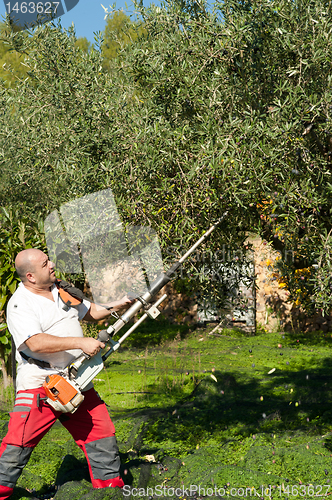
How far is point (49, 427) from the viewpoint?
4.40 m

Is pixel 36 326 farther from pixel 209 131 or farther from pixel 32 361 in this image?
pixel 209 131

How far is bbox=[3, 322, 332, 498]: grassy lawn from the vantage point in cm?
518

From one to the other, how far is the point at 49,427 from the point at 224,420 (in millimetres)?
3518

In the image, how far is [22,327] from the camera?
4215mm

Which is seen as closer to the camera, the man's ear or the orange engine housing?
the orange engine housing

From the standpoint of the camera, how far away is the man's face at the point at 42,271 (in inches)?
173

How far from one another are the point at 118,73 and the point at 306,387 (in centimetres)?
621

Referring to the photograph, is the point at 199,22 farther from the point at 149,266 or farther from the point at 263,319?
the point at 263,319

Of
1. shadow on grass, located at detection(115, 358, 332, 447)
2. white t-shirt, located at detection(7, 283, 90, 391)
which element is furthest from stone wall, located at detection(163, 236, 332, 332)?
white t-shirt, located at detection(7, 283, 90, 391)

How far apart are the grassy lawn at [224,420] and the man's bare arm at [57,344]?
Answer: 1.94 metres

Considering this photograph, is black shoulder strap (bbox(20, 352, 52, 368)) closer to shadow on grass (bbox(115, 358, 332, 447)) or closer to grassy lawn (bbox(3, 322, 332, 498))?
grassy lawn (bbox(3, 322, 332, 498))

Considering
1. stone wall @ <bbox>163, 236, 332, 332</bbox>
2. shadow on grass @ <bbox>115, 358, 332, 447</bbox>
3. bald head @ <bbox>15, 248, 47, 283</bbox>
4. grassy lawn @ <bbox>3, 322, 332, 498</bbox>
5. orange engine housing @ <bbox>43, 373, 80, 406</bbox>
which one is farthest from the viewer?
stone wall @ <bbox>163, 236, 332, 332</bbox>

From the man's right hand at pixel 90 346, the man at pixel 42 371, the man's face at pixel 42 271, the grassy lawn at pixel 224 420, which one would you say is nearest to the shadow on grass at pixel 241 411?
the grassy lawn at pixel 224 420

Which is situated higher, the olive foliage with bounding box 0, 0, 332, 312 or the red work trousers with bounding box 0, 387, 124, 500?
the olive foliage with bounding box 0, 0, 332, 312
